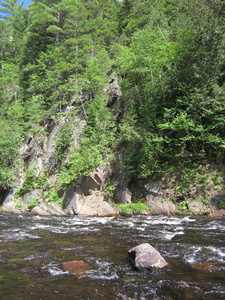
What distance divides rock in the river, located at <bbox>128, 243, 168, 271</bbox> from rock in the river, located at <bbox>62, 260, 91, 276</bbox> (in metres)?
1.24

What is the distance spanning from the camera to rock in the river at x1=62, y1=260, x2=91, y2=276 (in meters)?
5.07

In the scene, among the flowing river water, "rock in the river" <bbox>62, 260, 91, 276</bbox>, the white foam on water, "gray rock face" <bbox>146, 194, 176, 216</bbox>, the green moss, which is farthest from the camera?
the green moss

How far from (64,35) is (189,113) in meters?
26.3

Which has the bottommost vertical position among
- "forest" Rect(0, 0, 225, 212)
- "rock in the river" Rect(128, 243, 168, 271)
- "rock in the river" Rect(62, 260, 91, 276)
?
"rock in the river" Rect(62, 260, 91, 276)

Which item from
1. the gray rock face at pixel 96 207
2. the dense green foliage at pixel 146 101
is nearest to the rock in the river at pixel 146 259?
the gray rock face at pixel 96 207

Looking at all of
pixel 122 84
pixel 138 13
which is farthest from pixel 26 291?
pixel 138 13

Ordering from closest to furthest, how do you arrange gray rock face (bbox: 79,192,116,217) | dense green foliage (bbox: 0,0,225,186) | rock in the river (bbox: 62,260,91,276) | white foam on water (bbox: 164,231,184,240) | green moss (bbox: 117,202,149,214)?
rock in the river (bbox: 62,260,91,276), white foam on water (bbox: 164,231,184,240), gray rock face (bbox: 79,192,116,217), green moss (bbox: 117,202,149,214), dense green foliage (bbox: 0,0,225,186)

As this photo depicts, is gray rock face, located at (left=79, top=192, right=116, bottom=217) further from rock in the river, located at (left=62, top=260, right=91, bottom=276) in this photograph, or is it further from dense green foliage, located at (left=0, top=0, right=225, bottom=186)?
rock in the river, located at (left=62, top=260, right=91, bottom=276)

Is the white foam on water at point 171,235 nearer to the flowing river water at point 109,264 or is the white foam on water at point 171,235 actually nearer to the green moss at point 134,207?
the flowing river water at point 109,264

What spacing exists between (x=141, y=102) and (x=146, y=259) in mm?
14655

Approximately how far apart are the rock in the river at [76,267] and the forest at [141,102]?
10.4 meters

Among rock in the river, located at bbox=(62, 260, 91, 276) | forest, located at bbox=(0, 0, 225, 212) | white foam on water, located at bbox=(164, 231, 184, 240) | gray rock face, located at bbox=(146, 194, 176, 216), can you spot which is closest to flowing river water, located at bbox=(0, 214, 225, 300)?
white foam on water, located at bbox=(164, 231, 184, 240)

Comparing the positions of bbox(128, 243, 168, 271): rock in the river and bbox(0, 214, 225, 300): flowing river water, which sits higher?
bbox(128, 243, 168, 271): rock in the river

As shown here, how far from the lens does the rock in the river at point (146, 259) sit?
5117 mm
